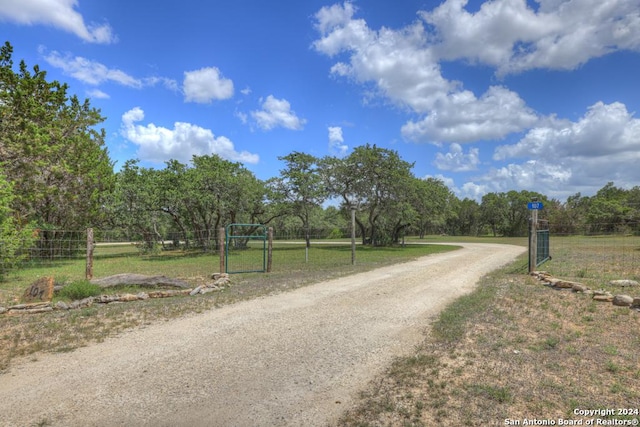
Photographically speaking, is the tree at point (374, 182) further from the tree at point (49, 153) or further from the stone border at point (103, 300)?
the stone border at point (103, 300)

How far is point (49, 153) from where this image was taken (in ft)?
54.7

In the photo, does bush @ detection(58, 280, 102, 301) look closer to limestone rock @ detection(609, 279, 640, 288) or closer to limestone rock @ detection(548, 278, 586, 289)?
limestone rock @ detection(548, 278, 586, 289)

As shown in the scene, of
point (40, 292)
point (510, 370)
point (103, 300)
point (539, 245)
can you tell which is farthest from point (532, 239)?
point (40, 292)

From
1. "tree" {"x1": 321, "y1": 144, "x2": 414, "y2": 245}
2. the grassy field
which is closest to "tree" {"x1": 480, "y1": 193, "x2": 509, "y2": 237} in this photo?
"tree" {"x1": 321, "y1": 144, "x2": 414, "y2": 245}

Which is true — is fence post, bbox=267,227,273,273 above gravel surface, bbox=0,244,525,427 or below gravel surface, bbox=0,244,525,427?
above

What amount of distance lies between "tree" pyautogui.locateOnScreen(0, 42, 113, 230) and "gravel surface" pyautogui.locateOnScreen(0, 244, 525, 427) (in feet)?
37.2

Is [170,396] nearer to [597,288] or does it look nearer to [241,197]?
[597,288]

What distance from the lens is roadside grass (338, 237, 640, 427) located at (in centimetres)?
332

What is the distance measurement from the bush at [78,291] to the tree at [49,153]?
266 inches

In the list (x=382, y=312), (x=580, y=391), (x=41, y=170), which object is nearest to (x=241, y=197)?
(x=41, y=170)

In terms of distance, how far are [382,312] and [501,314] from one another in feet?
6.97

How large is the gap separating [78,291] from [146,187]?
17079 millimetres

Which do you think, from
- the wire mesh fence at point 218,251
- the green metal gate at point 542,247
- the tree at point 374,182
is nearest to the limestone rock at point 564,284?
the wire mesh fence at point 218,251

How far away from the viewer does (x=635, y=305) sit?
7.09 m
